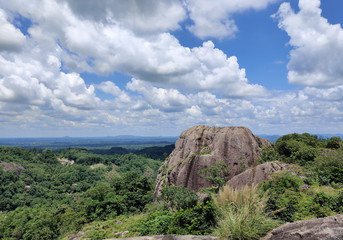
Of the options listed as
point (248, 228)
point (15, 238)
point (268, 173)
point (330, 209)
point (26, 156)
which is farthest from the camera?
point (26, 156)

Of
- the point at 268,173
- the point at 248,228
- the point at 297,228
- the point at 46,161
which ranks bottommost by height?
the point at 46,161

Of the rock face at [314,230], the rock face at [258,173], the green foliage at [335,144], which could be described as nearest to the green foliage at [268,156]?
the rock face at [258,173]

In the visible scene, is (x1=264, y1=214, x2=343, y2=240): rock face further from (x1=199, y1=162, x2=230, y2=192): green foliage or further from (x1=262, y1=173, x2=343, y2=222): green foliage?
(x1=199, y1=162, x2=230, y2=192): green foliage

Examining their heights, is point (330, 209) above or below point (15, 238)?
above

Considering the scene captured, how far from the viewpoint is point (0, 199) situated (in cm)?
8344

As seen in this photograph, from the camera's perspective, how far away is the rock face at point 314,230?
341 cm

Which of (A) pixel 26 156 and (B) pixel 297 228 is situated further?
(A) pixel 26 156

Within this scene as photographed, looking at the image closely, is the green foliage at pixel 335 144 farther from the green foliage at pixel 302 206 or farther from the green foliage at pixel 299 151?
the green foliage at pixel 302 206

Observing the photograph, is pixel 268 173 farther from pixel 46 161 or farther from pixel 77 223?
pixel 46 161

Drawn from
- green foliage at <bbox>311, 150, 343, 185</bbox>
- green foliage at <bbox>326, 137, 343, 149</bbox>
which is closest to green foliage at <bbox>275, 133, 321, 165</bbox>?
green foliage at <bbox>326, 137, 343, 149</bbox>

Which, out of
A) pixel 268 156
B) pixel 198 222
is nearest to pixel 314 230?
pixel 198 222

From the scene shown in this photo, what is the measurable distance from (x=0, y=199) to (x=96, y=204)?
282 ft

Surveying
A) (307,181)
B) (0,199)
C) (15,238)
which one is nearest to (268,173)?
(307,181)

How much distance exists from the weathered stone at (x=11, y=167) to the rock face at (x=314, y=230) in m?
138
